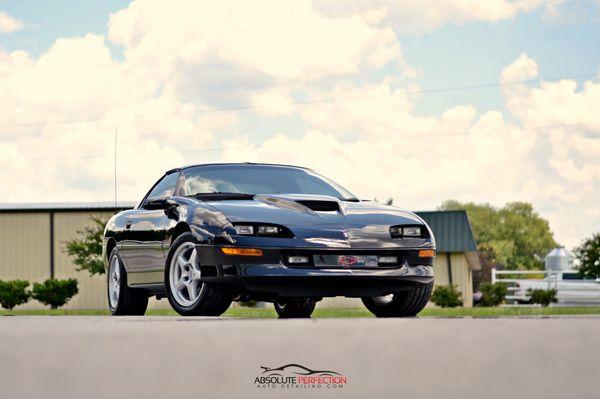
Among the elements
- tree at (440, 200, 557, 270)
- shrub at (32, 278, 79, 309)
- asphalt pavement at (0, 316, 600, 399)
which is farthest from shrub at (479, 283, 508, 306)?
tree at (440, 200, 557, 270)

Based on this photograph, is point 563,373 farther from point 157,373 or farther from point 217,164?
point 217,164

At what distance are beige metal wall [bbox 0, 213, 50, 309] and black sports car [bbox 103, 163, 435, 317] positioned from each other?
44.7 meters

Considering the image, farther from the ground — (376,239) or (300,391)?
(376,239)

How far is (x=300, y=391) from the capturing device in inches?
75.5

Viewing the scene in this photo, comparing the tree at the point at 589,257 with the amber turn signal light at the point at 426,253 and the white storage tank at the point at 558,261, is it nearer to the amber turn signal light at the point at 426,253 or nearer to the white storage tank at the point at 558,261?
the white storage tank at the point at 558,261

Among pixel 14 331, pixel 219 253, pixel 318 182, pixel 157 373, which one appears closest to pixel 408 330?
pixel 157 373

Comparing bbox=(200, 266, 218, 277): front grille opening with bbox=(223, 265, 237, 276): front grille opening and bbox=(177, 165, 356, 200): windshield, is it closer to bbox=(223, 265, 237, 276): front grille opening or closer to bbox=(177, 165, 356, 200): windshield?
bbox=(223, 265, 237, 276): front grille opening

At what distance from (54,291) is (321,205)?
4104 centimetres

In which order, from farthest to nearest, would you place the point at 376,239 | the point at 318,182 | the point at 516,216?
the point at 516,216 < the point at 318,182 < the point at 376,239

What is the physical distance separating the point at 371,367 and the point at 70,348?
2.02 ft

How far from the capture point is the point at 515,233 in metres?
125

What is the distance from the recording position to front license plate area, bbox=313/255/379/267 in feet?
15.7

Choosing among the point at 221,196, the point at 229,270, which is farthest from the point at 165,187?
the point at 229,270

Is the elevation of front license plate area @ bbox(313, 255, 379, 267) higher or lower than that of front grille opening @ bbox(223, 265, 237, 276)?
higher
